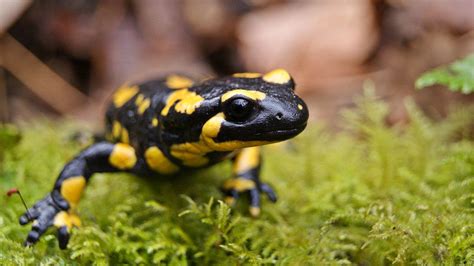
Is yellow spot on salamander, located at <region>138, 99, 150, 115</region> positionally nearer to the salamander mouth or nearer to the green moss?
the green moss

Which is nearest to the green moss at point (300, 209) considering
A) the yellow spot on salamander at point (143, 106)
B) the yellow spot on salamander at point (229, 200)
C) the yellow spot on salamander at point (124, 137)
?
the yellow spot on salamander at point (229, 200)

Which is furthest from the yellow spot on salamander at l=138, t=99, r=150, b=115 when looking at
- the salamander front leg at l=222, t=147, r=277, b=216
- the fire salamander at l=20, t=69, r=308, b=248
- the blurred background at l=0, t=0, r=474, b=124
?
the blurred background at l=0, t=0, r=474, b=124

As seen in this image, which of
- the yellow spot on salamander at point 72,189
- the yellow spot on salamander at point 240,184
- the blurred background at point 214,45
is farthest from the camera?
the blurred background at point 214,45

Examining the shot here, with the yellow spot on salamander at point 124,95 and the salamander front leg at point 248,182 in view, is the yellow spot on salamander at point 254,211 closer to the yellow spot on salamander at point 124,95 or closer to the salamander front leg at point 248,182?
the salamander front leg at point 248,182

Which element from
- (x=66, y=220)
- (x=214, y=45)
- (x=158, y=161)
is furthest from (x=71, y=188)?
(x=214, y=45)

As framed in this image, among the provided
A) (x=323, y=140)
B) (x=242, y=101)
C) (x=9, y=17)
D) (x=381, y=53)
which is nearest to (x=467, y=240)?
(x=242, y=101)
